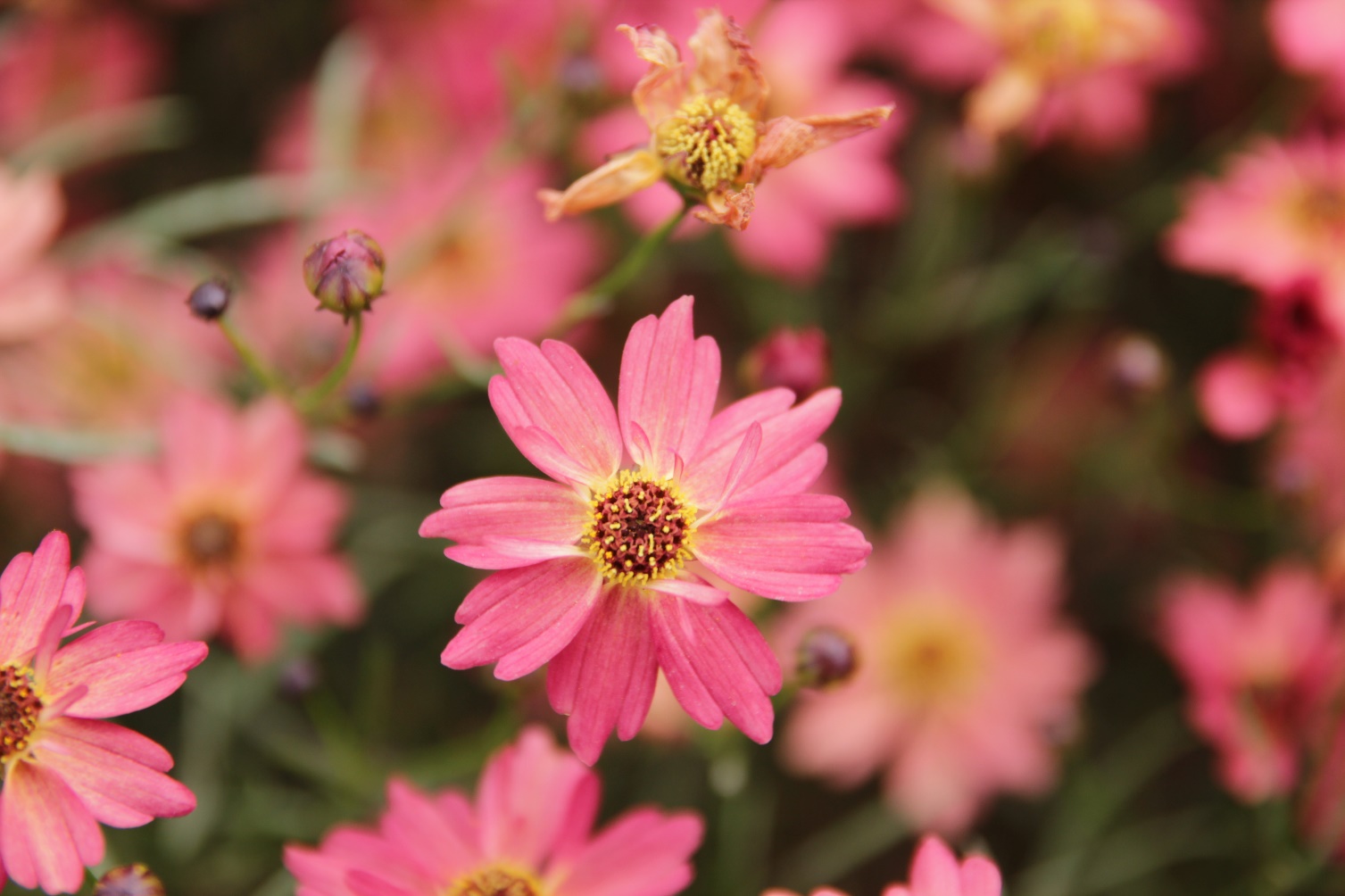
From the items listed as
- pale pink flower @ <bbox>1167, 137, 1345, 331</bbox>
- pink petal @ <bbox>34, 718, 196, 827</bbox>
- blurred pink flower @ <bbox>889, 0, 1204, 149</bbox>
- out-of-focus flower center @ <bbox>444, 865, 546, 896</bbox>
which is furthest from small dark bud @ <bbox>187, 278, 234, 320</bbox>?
pale pink flower @ <bbox>1167, 137, 1345, 331</bbox>

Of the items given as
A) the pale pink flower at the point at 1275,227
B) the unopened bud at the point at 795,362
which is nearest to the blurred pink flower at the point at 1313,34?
the pale pink flower at the point at 1275,227

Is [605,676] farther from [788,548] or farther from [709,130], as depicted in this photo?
[709,130]

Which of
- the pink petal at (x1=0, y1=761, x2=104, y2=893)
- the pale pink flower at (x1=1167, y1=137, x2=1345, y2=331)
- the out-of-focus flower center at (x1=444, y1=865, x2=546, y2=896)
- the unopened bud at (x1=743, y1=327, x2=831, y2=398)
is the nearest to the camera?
the pink petal at (x1=0, y1=761, x2=104, y2=893)

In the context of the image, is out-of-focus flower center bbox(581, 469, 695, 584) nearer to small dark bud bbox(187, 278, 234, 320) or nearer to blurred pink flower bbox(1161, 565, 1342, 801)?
small dark bud bbox(187, 278, 234, 320)

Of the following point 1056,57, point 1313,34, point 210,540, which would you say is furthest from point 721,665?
point 1313,34

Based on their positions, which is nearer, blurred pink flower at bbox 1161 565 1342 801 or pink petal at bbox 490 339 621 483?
pink petal at bbox 490 339 621 483

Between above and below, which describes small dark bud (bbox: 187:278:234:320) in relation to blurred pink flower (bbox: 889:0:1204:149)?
below

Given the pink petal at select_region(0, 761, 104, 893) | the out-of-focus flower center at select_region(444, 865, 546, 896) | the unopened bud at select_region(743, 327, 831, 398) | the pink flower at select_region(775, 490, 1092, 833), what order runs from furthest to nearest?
the pink flower at select_region(775, 490, 1092, 833), the unopened bud at select_region(743, 327, 831, 398), the out-of-focus flower center at select_region(444, 865, 546, 896), the pink petal at select_region(0, 761, 104, 893)

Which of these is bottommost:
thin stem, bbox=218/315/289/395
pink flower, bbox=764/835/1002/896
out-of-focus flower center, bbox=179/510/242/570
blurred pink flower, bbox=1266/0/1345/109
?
pink flower, bbox=764/835/1002/896

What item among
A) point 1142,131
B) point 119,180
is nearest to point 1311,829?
point 1142,131
